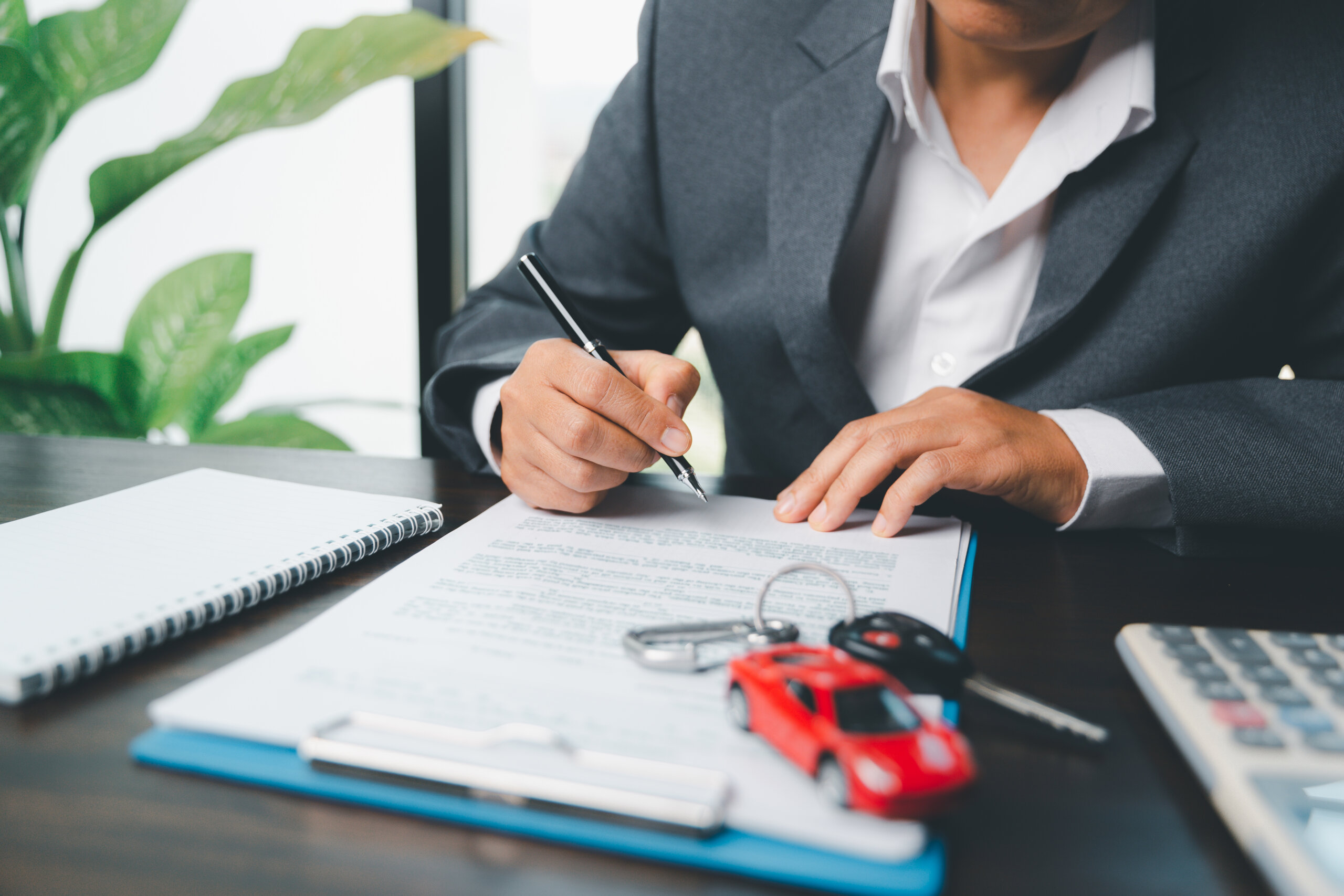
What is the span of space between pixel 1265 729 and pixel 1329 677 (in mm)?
71

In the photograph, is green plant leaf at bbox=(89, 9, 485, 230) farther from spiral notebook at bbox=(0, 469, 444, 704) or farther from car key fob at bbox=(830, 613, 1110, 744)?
car key fob at bbox=(830, 613, 1110, 744)

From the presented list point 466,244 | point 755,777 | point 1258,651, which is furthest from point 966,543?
A: point 466,244

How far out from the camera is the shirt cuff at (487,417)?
0.74 metres

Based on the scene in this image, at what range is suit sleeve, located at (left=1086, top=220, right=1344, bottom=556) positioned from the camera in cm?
61

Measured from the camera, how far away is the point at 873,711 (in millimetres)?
290

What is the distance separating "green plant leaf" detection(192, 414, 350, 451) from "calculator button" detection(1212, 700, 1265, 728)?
1.30 meters

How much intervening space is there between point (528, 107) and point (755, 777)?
1.94 m

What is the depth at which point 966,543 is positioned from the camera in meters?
0.59

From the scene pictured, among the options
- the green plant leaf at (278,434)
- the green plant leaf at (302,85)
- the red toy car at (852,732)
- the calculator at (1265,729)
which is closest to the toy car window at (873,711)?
the red toy car at (852,732)

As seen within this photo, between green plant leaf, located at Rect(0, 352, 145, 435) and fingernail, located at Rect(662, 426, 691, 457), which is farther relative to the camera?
green plant leaf, located at Rect(0, 352, 145, 435)

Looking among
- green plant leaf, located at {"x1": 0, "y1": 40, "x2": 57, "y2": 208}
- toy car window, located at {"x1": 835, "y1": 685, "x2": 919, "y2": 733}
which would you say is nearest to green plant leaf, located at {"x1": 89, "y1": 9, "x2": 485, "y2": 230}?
green plant leaf, located at {"x1": 0, "y1": 40, "x2": 57, "y2": 208}

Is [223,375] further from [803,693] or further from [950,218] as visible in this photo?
[803,693]

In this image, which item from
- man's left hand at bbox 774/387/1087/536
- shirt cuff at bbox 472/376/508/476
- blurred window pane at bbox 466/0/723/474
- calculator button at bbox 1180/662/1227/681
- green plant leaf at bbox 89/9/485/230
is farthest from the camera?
blurred window pane at bbox 466/0/723/474

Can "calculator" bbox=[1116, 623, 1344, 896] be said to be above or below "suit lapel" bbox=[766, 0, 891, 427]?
below
